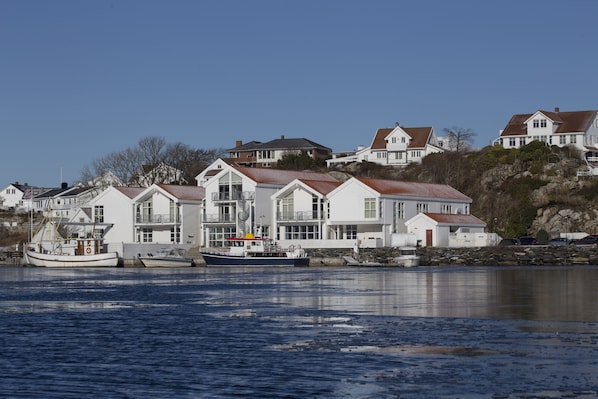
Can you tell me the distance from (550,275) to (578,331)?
29634mm

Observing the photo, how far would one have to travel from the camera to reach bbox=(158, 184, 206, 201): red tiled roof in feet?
284

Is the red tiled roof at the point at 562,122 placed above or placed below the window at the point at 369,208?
above

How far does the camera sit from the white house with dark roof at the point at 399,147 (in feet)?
393

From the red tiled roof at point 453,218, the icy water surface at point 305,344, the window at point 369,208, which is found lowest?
the icy water surface at point 305,344

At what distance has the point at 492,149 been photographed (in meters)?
104

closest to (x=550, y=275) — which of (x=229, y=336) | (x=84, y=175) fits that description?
(x=229, y=336)

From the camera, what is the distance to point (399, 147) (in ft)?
397

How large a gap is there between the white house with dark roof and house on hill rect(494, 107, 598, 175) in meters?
9.89

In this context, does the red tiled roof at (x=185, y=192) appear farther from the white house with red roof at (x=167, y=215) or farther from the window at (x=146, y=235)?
the window at (x=146, y=235)

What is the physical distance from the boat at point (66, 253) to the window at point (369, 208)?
20.4 metres

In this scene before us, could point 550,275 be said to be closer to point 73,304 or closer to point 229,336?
point 73,304

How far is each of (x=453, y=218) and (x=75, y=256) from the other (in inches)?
1238

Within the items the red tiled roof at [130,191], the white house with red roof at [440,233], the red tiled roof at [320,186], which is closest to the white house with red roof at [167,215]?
the red tiled roof at [130,191]

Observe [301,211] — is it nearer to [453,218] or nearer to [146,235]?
[453,218]
